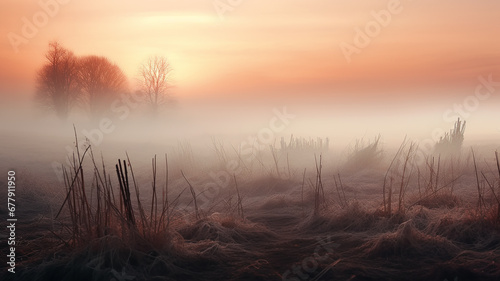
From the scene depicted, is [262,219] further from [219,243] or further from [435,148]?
[435,148]

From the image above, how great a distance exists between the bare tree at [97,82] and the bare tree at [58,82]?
0.50 m

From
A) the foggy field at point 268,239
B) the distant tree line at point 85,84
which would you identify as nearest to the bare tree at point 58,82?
the distant tree line at point 85,84

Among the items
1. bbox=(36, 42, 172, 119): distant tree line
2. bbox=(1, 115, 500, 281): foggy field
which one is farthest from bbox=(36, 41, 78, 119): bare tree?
bbox=(1, 115, 500, 281): foggy field

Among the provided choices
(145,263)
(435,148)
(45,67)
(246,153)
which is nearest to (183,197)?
(246,153)

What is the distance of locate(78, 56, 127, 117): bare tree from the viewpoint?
26797mm

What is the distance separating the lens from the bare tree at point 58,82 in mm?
25859

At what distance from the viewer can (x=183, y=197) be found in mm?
9039

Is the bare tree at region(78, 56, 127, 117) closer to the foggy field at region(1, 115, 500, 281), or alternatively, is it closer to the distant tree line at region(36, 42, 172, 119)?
the distant tree line at region(36, 42, 172, 119)

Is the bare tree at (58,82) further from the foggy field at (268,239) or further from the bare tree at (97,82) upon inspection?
the foggy field at (268,239)

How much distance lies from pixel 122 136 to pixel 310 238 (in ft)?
75.3

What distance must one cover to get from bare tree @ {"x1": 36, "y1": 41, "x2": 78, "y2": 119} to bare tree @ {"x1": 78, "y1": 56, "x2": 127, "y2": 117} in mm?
499

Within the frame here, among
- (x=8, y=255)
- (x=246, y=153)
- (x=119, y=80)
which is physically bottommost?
(x=8, y=255)

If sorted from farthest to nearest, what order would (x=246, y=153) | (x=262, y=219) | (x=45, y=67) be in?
(x=45, y=67)
(x=246, y=153)
(x=262, y=219)

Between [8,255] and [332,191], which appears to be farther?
[332,191]
